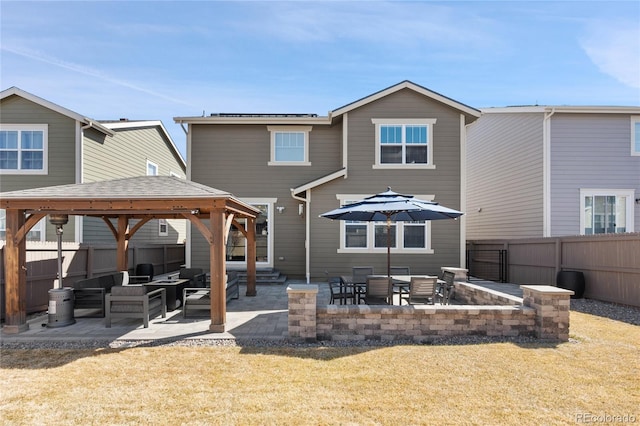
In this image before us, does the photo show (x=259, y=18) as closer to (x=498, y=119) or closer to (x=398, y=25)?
(x=398, y=25)

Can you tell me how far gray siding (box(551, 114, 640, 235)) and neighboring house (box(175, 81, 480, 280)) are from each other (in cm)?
340

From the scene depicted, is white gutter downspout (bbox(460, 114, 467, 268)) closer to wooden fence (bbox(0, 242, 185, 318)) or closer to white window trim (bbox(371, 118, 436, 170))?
white window trim (bbox(371, 118, 436, 170))

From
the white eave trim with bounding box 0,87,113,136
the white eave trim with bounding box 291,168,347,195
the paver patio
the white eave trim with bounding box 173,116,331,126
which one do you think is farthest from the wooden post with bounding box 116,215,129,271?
the white eave trim with bounding box 291,168,347,195

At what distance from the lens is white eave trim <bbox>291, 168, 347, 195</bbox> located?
1202cm

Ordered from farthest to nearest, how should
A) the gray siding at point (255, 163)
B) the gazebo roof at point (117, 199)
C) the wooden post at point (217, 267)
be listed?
1. the gray siding at point (255, 163)
2. the wooden post at point (217, 267)
3. the gazebo roof at point (117, 199)

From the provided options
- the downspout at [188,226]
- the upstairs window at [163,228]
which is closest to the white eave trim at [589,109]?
the downspout at [188,226]

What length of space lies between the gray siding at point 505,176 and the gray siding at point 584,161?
1.77 feet

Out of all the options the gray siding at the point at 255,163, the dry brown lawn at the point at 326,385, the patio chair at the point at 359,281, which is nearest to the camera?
the dry brown lawn at the point at 326,385

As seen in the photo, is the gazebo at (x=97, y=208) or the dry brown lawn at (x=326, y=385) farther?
the gazebo at (x=97, y=208)

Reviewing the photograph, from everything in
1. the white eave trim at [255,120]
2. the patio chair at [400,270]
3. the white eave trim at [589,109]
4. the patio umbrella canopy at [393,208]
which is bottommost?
the patio chair at [400,270]

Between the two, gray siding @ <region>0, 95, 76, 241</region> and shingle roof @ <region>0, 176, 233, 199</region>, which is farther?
gray siding @ <region>0, 95, 76, 241</region>

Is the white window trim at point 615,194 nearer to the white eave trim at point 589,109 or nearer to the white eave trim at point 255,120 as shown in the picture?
the white eave trim at point 589,109

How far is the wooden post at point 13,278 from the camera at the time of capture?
6234mm

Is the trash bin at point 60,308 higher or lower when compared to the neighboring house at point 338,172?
lower
